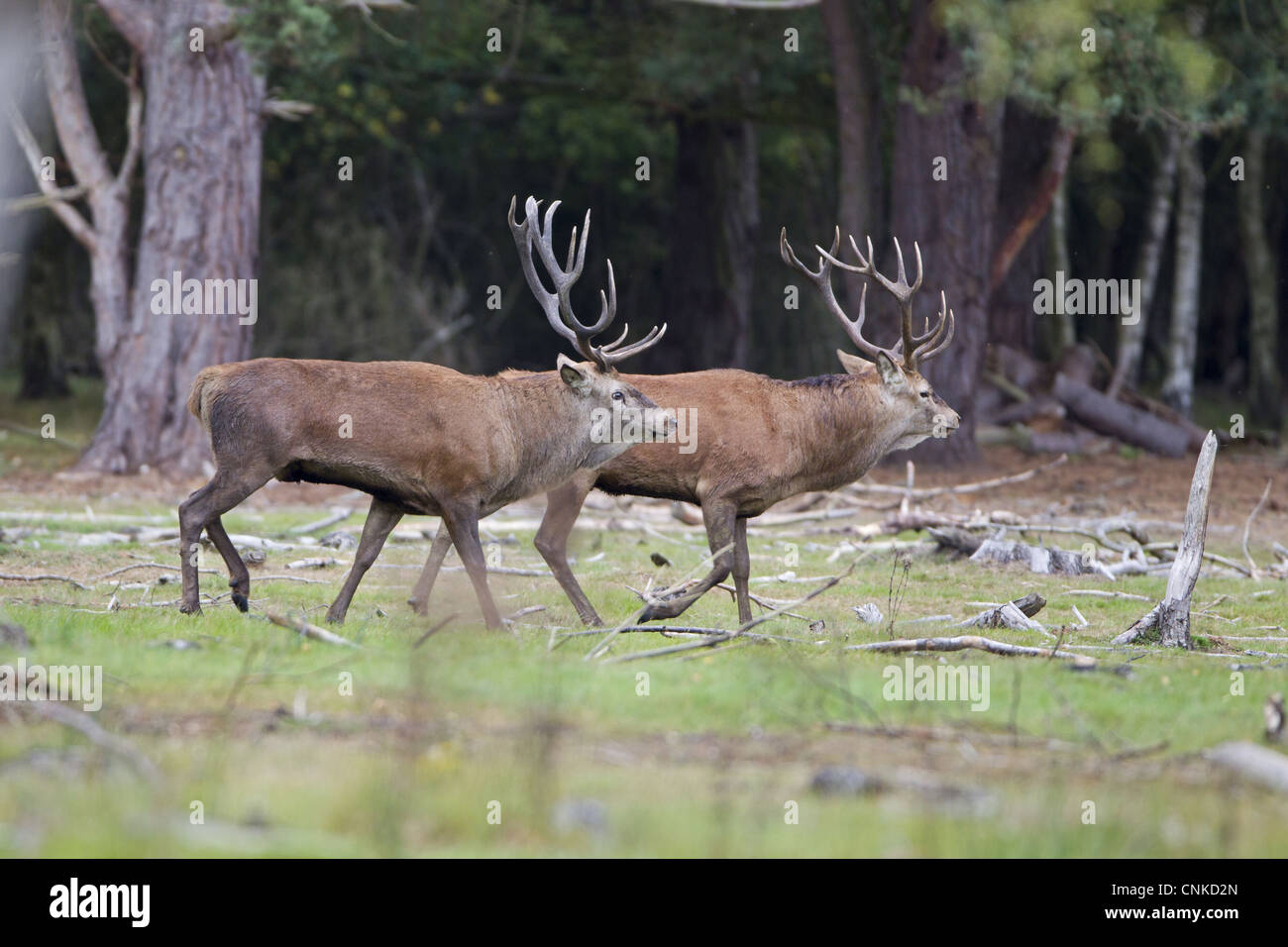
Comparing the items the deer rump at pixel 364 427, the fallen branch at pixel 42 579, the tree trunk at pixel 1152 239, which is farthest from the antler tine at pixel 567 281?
the tree trunk at pixel 1152 239

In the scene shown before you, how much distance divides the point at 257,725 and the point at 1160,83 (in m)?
12.5

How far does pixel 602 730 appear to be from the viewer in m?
5.82

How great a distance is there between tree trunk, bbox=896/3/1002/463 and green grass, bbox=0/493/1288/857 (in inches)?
349

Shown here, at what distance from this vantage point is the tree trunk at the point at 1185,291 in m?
23.7

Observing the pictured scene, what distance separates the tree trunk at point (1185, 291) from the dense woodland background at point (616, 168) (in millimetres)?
54

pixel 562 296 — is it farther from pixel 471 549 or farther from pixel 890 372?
pixel 890 372

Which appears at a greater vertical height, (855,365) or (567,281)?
(567,281)

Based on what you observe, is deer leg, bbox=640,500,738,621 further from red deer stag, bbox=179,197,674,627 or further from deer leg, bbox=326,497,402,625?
deer leg, bbox=326,497,402,625

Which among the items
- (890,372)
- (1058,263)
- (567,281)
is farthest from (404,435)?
(1058,263)

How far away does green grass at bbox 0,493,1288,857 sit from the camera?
14.9 ft

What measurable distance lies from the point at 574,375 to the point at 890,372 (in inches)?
84.2

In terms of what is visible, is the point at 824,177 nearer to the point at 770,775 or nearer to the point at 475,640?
the point at 475,640

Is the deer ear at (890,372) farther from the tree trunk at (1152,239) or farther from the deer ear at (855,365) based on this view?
the tree trunk at (1152,239)
